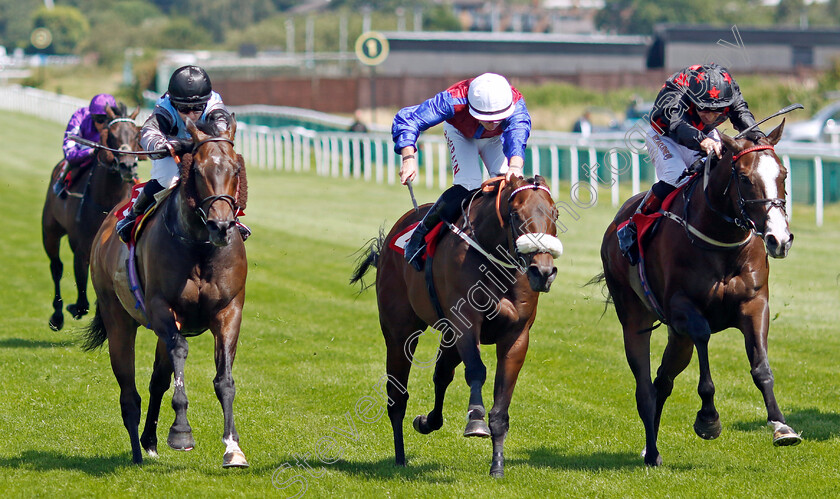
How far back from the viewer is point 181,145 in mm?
5660

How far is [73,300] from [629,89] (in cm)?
3247

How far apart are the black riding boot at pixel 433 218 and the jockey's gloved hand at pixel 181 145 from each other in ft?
4.37

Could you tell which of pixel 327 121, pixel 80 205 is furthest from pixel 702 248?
pixel 327 121

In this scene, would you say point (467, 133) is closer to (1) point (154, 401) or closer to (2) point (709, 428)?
(2) point (709, 428)

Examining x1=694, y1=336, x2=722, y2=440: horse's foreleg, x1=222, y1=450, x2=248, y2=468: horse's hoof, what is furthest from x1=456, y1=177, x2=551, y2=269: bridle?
x1=222, y1=450, x2=248, y2=468: horse's hoof

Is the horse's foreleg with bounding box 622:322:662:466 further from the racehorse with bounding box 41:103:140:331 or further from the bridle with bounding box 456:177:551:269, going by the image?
the racehorse with bounding box 41:103:140:331

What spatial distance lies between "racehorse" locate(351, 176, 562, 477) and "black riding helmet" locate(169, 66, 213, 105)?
157cm

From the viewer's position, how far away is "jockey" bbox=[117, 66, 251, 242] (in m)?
6.22

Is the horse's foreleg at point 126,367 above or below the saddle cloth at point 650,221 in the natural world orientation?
below

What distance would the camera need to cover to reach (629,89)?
4172cm

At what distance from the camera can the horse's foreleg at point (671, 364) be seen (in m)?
6.48

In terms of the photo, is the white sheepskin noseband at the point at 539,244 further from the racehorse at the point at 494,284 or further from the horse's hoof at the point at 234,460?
the horse's hoof at the point at 234,460

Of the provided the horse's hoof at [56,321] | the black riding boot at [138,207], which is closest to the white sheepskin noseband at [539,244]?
the black riding boot at [138,207]

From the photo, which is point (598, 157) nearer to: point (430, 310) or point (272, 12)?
point (430, 310)
